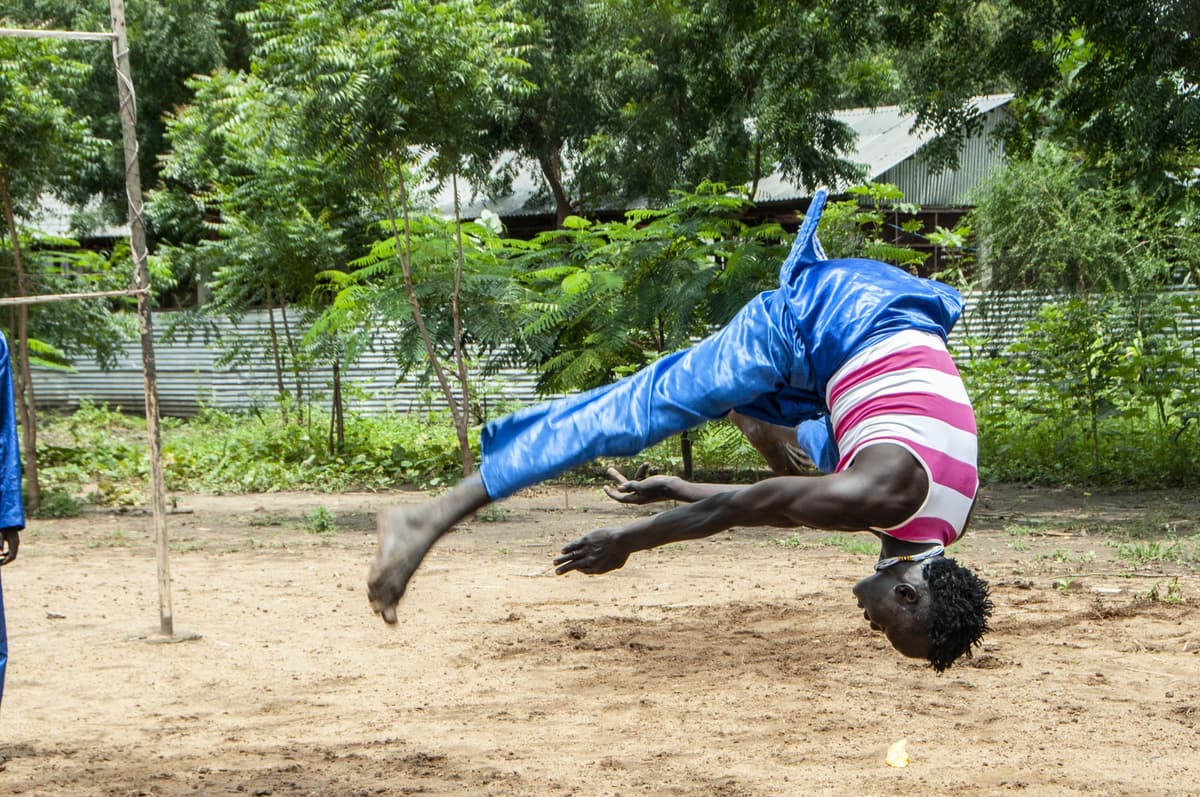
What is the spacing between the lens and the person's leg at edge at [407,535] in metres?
3.46

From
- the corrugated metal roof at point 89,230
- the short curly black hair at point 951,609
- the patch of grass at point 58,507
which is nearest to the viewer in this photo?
the short curly black hair at point 951,609

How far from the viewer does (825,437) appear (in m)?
4.09

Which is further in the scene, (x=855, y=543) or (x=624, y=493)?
(x=855, y=543)

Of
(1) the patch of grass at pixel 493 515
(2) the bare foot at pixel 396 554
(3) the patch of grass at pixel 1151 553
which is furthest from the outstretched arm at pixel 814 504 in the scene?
(1) the patch of grass at pixel 493 515

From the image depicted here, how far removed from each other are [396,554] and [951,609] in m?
1.60

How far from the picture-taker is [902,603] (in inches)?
148

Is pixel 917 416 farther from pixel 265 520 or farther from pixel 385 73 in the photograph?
pixel 265 520

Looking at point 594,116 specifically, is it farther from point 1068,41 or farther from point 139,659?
point 139,659

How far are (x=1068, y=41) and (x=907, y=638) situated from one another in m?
9.77

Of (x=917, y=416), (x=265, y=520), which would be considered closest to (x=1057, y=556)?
(x=917, y=416)

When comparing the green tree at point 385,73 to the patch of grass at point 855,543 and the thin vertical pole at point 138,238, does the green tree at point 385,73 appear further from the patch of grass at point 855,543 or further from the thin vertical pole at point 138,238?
the patch of grass at point 855,543

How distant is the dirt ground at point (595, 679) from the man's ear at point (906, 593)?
1125mm

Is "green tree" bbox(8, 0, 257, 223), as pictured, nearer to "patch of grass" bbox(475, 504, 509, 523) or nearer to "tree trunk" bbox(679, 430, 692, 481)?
"patch of grass" bbox(475, 504, 509, 523)

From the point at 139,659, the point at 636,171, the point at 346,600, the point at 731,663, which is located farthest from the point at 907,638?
the point at 636,171
